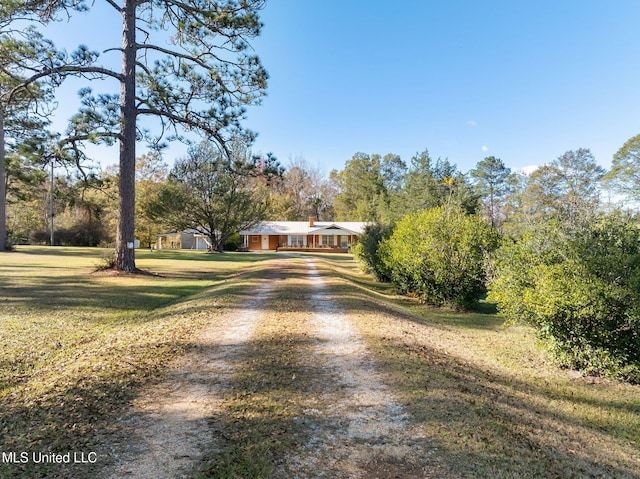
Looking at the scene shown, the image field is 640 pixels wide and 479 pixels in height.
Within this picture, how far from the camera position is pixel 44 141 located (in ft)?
38.1

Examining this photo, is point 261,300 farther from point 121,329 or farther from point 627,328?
point 627,328

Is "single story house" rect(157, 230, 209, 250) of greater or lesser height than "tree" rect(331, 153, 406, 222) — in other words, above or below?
below

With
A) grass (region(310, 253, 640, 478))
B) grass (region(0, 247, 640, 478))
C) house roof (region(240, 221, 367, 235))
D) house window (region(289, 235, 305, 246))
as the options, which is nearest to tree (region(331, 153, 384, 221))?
house roof (region(240, 221, 367, 235))

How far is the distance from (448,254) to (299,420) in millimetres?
8067

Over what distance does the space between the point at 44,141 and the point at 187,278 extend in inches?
260

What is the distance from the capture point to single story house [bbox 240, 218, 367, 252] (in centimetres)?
4497

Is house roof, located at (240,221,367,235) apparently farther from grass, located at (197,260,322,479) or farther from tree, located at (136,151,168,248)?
grass, located at (197,260,322,479)

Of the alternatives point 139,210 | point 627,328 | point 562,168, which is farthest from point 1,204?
point 562,168

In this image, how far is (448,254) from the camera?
34.1ft

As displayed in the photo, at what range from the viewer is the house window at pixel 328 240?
45.5m

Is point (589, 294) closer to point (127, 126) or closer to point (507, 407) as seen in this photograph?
point (507, 407)

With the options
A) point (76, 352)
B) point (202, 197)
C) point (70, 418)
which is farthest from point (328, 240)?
point (70, 418)

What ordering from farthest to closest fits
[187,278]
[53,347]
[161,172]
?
[161,172] < [187,278] < [53,347]

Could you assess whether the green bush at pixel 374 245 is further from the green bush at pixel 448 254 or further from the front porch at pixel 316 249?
the front porch at pixel 316 249
